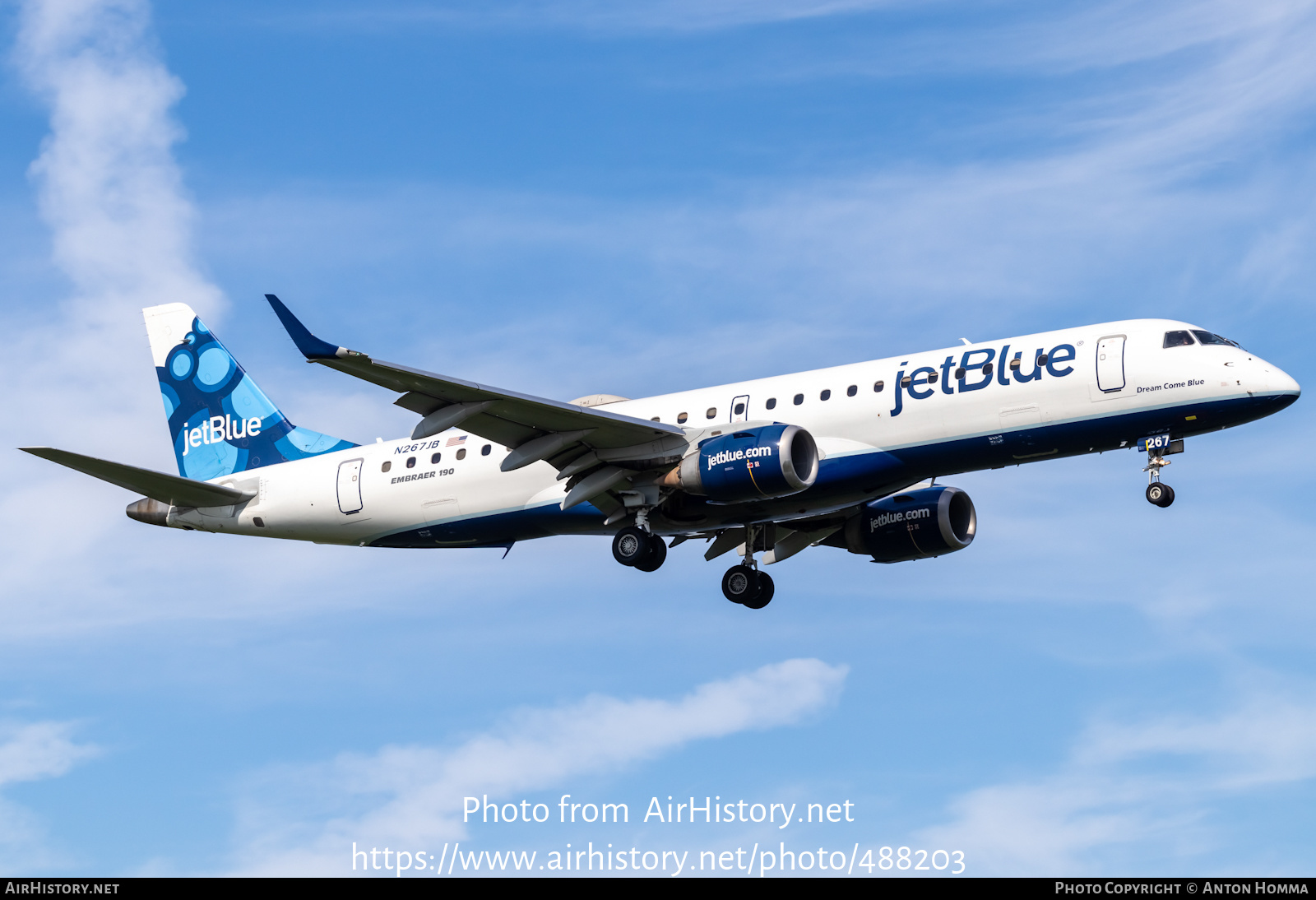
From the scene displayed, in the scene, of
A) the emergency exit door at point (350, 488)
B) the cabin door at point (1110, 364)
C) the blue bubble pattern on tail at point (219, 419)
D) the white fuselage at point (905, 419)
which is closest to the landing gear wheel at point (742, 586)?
the white fuselage at point (905, 419)

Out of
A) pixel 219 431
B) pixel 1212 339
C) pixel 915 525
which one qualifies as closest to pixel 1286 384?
pixel 1212 339

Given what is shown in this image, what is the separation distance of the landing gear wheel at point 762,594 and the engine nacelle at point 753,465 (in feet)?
16.7

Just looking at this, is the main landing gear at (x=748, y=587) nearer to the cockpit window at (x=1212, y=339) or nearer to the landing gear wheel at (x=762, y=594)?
the landing gear wheel at (x=762, y=594)

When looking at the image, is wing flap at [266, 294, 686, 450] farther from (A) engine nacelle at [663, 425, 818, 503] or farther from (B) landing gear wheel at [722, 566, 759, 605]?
(B) landing gear wheel at [722, 566, 759, 605]

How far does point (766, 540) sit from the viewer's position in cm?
3769

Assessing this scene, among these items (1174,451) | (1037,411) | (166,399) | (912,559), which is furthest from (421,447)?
(1174,451)

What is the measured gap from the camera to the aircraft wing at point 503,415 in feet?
95.0

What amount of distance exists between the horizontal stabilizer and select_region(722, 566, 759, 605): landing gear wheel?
12.0 meters

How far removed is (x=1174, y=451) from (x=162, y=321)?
27.1 meters

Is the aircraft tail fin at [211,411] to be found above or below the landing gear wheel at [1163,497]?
above

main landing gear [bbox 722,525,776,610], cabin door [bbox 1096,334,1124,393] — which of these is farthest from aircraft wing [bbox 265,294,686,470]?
cabin door [bbox 1096,334,1124,393]

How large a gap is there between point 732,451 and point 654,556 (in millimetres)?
Result: 3753
